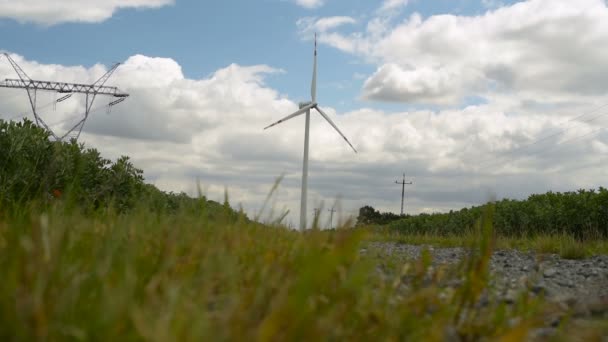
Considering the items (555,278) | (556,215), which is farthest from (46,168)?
(556,215)

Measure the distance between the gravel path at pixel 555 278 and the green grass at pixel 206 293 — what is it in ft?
1.80

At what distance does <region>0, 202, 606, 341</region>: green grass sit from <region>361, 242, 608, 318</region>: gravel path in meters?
0.55

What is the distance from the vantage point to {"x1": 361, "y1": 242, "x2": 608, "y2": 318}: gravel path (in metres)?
4.79

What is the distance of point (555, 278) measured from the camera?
794 cm

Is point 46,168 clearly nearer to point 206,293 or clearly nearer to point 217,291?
point 217,291

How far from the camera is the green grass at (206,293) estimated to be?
2.33 metres

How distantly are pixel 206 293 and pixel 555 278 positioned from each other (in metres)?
6.33

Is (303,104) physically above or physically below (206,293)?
above

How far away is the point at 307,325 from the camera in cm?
262

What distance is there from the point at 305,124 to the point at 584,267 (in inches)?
930

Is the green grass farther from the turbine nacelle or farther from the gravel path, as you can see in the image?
the turbine nacelle

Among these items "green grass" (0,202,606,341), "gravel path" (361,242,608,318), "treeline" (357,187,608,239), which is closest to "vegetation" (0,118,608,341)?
"green grass" (0,202,606,341)

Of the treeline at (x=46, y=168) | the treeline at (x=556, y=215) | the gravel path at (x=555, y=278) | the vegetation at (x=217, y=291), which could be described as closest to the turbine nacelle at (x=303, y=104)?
the treeline at (x=556, y=215)

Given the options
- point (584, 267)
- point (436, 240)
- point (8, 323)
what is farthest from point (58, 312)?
point (436, 240)
